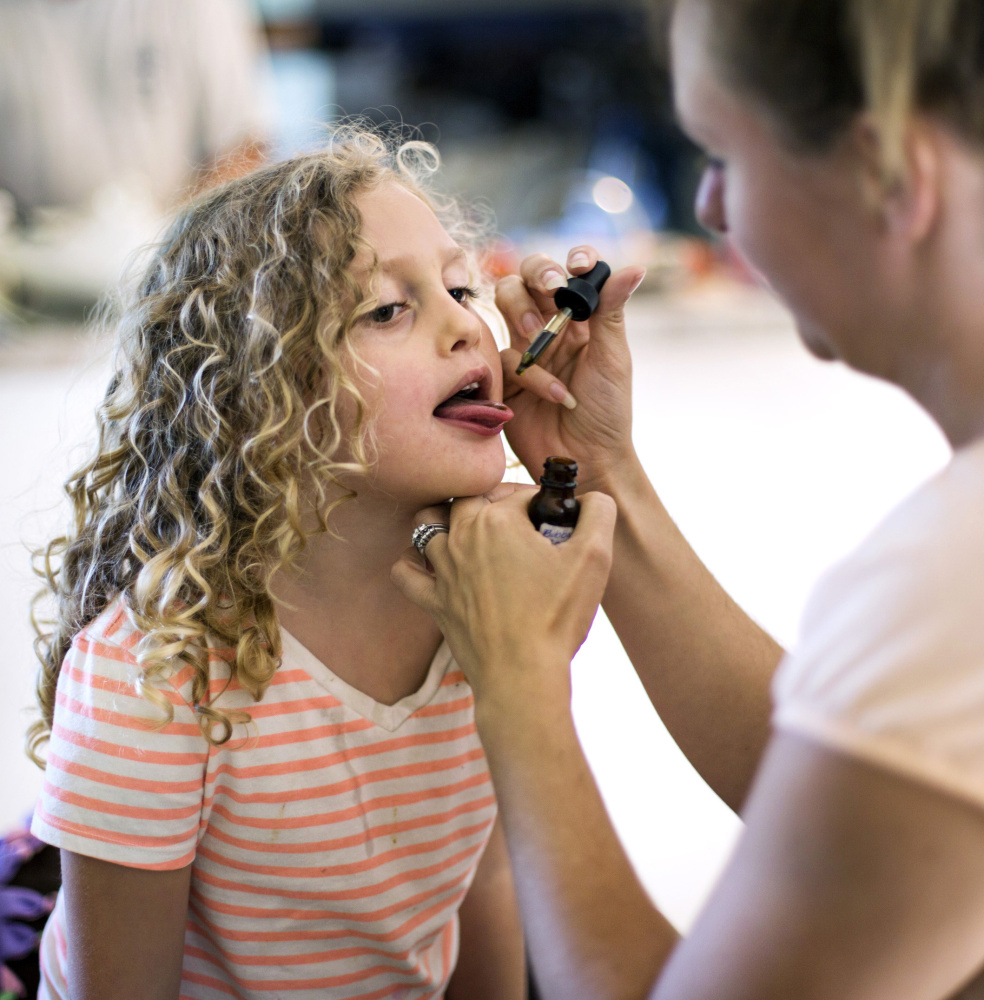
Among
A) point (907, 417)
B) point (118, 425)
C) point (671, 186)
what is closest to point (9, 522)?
point (118, 425)

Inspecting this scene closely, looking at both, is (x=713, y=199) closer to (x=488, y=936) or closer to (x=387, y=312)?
(x=387, y=312)

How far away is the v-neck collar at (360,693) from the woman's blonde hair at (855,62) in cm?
57

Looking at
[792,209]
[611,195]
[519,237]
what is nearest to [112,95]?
[519,237]

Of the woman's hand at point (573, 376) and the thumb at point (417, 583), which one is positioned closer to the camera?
the thumb at point (417, 583)

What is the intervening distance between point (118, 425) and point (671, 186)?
4356 mm

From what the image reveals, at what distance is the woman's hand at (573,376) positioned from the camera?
966 mm

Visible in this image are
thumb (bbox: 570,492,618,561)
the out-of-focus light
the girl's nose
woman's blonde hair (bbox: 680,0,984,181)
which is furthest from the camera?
the out-of-focus light

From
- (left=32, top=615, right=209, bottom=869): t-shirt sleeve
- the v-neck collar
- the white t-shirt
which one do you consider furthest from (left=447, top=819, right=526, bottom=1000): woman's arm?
the white t-shirt

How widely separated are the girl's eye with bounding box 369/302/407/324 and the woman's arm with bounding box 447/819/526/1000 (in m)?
0.55

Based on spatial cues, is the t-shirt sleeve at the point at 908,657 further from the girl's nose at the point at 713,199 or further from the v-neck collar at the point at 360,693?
the v-neck collar at the point at 360,693

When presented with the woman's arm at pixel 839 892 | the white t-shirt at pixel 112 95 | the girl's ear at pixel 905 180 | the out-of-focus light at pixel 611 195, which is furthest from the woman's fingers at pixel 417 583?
the out-of-focus light at pixel 611 195

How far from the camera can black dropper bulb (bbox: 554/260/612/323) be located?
3.06ft

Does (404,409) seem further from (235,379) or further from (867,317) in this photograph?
(867,317)

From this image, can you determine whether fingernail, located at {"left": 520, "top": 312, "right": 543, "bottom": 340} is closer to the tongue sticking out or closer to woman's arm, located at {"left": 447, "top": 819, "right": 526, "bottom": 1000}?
the tongue sticking out
